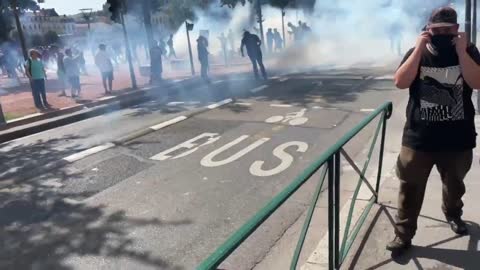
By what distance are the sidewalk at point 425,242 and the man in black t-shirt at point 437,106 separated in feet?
0.68

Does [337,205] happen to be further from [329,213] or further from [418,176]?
[418,176]

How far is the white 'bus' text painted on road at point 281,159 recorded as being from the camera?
575 centimetres

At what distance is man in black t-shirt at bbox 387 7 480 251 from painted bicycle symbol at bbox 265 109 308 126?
5.15m

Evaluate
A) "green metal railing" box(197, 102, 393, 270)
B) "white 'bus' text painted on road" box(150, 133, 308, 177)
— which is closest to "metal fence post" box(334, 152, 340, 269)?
"green metal railing" box(197, 102, 393, 270)

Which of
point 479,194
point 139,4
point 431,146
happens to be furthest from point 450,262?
point 139,4

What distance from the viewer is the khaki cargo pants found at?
120 inches

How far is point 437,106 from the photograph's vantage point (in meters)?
2.96

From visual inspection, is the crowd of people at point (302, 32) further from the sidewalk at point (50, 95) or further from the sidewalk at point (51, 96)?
the sidewalk at point (51, 96)

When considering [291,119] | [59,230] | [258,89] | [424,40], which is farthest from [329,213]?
[258,89]

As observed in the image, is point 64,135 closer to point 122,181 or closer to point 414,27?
point 122,181

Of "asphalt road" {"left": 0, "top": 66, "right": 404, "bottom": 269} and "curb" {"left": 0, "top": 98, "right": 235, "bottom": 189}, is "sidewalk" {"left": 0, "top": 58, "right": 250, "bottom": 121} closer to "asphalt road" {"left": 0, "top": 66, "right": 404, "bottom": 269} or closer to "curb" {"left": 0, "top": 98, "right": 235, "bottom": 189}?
"asphalt road" {"left": 0, "top": 66, "right": 404, "bottom": 269}

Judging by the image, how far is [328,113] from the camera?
9016 millimetres

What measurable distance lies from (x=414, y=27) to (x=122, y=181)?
2045 cm

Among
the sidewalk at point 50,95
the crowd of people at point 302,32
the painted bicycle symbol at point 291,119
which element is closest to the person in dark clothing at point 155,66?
the sidewalk at point 50,95
